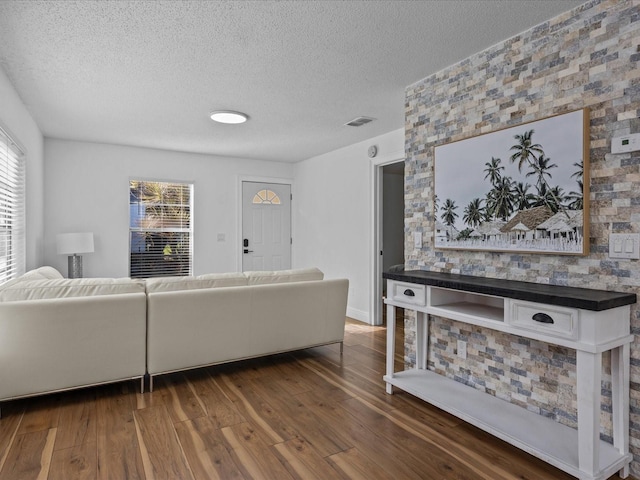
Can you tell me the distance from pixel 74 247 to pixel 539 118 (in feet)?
16.2

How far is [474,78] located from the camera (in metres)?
2.71

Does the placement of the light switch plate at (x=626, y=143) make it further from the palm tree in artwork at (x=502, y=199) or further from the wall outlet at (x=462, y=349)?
the wall outlet at (x=462, y=349)

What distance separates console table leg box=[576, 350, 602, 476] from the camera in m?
1.70

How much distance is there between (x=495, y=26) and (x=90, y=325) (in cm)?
322

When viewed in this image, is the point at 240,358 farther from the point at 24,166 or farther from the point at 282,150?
the point at 282,150

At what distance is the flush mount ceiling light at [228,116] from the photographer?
396 centimetres

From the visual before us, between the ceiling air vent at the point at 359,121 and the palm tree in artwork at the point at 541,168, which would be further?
the ceiling air vent at the point at 359,121

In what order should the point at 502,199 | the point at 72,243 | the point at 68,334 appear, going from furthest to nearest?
the point at 72,243 < the point at 68,334 < the point at 502,199

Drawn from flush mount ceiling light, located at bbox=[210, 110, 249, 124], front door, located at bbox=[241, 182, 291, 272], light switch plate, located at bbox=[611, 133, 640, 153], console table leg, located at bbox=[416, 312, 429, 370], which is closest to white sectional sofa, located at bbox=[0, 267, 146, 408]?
flush mount ceiling light, located at bbox=[210, 110, 249, 124]

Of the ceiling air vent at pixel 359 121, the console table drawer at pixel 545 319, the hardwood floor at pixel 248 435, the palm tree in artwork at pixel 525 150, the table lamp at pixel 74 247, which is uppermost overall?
the ceiling air vent at pixel 359 121

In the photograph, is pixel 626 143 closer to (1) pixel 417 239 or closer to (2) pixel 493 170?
(2) pixel 493 170

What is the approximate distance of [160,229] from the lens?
5848 millimetres

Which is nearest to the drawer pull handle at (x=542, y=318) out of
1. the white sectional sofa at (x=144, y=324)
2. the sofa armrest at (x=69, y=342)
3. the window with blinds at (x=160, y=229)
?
the white sectional sofa at (x=144, y=324)

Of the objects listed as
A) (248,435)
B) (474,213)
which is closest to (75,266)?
(248,435)
